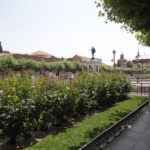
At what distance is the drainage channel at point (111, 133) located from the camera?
8614mm

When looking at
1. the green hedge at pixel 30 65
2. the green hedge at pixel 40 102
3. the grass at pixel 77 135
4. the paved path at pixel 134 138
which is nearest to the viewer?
the green hedge at pixel 40 102

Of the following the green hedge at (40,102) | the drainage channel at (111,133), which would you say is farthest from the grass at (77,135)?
the green hedge at (40,102)

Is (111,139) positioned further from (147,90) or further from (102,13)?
(147,90)

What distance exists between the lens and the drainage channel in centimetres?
861

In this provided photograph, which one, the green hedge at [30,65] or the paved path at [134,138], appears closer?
the paved path at [134,138]

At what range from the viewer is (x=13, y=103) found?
832 centimetres

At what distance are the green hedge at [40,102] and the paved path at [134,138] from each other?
220 centimetres

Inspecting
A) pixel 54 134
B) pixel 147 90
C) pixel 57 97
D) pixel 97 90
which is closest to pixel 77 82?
pixel 97 90

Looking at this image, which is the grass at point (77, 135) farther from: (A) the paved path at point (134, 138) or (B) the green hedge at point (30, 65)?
(B) the green hedge at point (30, 65)

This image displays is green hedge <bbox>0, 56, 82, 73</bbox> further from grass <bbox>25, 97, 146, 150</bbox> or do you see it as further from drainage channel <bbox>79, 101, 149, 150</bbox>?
grass <bbox>25, 97, 146, 150</bbox>

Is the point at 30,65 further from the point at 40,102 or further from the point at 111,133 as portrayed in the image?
the point at 40,102

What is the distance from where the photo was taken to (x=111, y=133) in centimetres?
Answer: 1059

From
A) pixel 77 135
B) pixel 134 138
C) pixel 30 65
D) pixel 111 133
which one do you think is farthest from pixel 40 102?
pixel 30 65

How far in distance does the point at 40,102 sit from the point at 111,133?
2.65 metres
